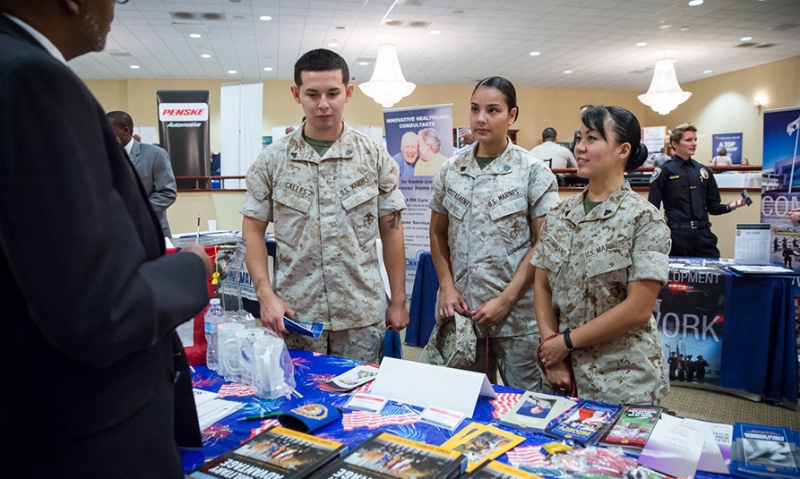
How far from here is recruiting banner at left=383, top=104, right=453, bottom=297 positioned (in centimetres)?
561

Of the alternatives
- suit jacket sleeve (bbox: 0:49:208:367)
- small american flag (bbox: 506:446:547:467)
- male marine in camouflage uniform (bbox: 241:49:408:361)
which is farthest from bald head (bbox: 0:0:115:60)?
male marine in camouflage uniform (bbox: 241:49:408:361)

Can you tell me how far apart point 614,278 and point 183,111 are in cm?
610

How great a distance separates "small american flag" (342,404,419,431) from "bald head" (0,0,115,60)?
926 millimetres

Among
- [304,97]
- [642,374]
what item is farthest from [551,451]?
[304,97]

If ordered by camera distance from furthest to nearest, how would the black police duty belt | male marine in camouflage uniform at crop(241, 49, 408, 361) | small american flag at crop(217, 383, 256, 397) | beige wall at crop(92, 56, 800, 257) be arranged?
beige wall at crop(92, 56, 800, 257), the black police duty belt, male marine in camouflage uniform at crop(241, 49, 408, 361), small american flag at crop(217, 383, 256, 397)

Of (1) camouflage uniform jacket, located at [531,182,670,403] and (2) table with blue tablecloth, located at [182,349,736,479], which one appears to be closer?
(2) table with blue tablecloth, located at [182,349,736,479]

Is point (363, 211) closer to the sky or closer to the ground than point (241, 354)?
closer to the sky

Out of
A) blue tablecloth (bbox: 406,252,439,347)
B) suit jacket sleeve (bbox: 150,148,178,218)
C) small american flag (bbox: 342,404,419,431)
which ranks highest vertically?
suit jacket sleeve (bbox: 150,148,178,218)

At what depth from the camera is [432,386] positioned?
4.73ft

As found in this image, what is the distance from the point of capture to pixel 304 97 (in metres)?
2.04

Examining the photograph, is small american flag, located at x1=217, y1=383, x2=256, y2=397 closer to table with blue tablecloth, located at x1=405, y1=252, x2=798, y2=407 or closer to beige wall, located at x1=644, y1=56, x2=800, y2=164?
table with blue tablecloth, located at x1=405, y1=252, x2=798, y2=407

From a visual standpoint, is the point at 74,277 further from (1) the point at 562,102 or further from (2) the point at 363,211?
(1) the point at 562,102

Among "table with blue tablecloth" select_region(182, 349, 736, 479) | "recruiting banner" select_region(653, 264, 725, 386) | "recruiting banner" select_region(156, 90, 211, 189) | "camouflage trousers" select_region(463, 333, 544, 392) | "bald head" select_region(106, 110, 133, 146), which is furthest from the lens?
"recruiting banner" select_region(156, 90, 211, 189)

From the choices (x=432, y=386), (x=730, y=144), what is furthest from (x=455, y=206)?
(x=730, y=144)
